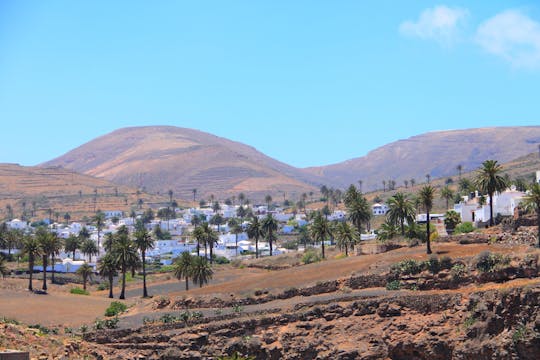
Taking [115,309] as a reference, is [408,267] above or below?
above

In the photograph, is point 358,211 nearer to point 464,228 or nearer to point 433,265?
point 464,228

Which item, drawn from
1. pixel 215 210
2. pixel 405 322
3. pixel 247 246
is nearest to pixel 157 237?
pixel 247 246

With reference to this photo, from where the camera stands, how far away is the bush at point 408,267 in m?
46.0

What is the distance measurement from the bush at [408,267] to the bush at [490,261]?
12.7 ft

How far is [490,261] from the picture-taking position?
1673 inches

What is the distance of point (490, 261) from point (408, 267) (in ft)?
17.3

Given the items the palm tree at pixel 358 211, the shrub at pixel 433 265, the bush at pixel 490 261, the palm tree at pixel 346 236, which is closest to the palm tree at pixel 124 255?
the palm tree at pixel 346 236

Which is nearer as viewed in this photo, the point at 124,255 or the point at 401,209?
the point at 401,209

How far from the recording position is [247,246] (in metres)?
129

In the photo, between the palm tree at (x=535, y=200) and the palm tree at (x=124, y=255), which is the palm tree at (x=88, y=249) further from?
the palm tree at (x=535, y=200)

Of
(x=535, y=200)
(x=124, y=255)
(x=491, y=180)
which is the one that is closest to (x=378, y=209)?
(x=124, y=255)

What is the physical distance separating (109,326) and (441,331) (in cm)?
1913

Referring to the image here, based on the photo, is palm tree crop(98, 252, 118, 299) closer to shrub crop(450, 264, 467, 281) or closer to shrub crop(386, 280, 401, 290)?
shrub crop(386, 280, 401, 290)

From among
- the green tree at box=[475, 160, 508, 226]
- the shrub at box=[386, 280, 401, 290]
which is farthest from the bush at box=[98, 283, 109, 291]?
the shrub at box=[386, 280, 401, 290]
